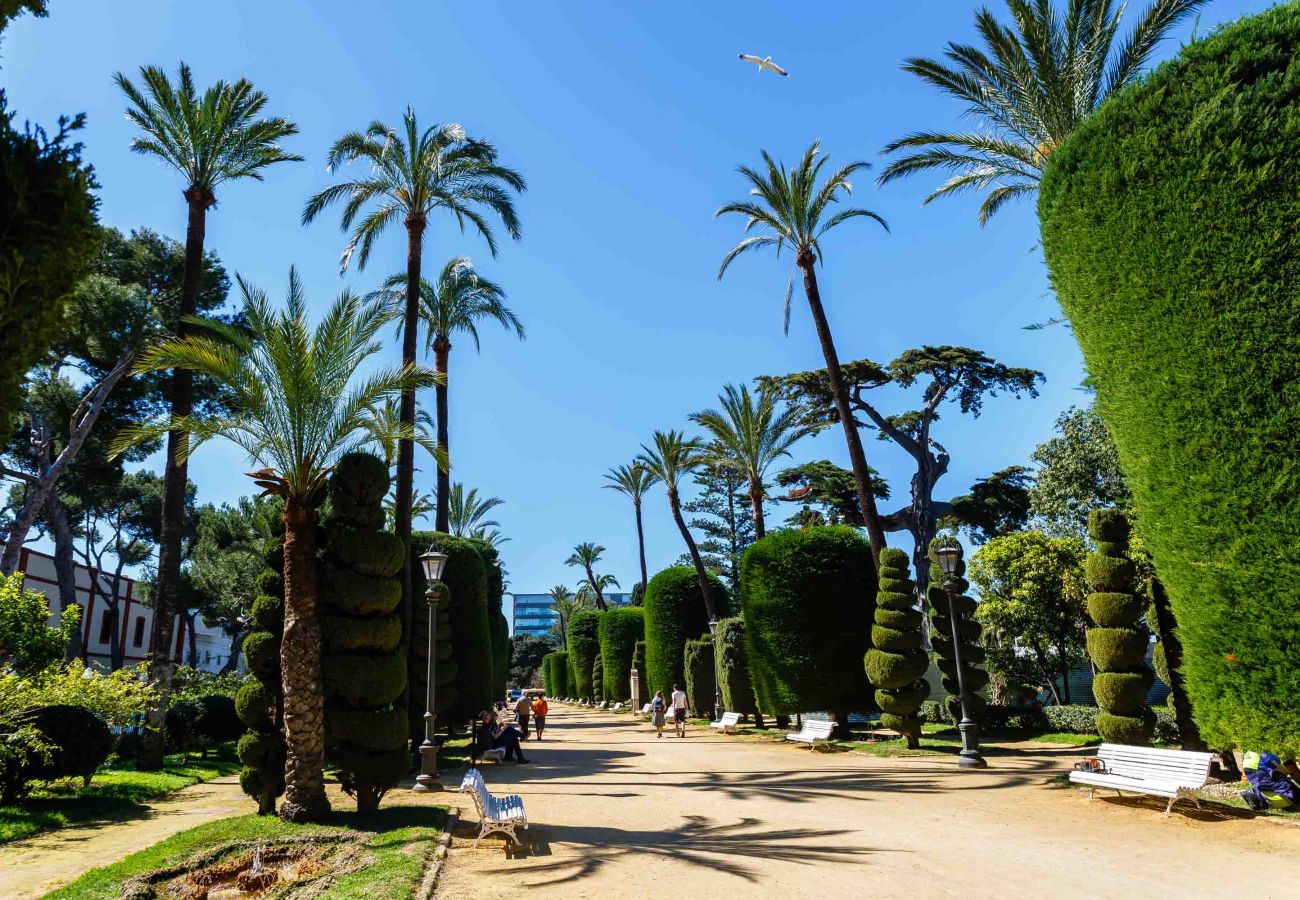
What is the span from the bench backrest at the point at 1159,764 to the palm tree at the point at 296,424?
Answer: 10.7 m

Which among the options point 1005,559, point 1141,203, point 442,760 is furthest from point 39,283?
point 1005,559

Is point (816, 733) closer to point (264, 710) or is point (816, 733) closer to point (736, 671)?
point (736, 671)

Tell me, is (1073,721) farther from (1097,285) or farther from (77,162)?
(77,162)

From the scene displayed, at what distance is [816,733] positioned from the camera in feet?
61.5

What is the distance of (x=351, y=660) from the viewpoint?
10.9m

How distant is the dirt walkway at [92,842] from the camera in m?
8.06

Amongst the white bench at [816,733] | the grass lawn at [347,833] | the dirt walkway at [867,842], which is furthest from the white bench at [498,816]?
the white bench at [816,733]

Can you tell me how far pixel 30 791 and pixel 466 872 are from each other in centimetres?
867

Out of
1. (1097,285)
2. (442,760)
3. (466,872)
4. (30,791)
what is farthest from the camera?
(442,760)

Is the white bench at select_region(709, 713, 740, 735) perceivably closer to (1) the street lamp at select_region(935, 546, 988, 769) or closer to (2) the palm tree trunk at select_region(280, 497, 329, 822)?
(1) the street lamp at select_region(935, 546, 988, 769)

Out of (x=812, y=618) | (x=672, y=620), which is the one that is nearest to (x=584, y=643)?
(x=672, y=620)

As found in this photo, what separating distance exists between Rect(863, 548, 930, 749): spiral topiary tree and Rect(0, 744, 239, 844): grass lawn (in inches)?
573

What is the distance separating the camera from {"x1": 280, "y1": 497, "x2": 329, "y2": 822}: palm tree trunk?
1002 centimetres

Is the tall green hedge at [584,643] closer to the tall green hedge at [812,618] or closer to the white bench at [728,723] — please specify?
the white bench at [728,723]
